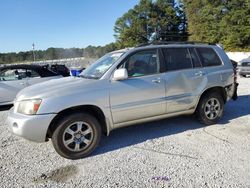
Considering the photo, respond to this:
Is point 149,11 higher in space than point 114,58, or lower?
higher

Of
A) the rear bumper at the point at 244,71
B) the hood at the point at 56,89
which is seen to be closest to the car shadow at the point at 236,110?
the hood at the point at 56,89

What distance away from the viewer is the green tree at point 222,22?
34091mm

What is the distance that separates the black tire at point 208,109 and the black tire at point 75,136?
2.37m

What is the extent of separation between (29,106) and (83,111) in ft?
2.80

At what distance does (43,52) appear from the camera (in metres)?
59.9

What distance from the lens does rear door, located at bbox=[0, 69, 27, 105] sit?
8.16 meters

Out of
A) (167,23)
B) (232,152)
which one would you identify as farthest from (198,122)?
(167,23)

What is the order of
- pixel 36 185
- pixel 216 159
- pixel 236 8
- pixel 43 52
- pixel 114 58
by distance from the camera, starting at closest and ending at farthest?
pixel 36 185
pixel 216 159
pixel 114 58
pixel 236 8
pixel 43 52

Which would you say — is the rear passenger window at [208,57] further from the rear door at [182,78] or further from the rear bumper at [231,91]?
the rear bumper at [231,91]

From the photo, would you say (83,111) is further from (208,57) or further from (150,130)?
(208,57)

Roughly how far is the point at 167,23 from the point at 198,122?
2247 inches

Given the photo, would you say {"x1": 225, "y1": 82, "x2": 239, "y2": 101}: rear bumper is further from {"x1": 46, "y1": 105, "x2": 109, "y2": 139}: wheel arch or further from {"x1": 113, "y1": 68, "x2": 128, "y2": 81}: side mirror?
{"x1": 46, "y1": 105, "x2": 109, "y2": 139}: wheel arch

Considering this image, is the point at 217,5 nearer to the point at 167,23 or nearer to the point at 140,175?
the point at 167,23

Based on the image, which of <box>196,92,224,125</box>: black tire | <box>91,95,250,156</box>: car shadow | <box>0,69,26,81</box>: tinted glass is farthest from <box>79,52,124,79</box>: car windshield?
<box>0,69,26,81</box>: tinted glass
